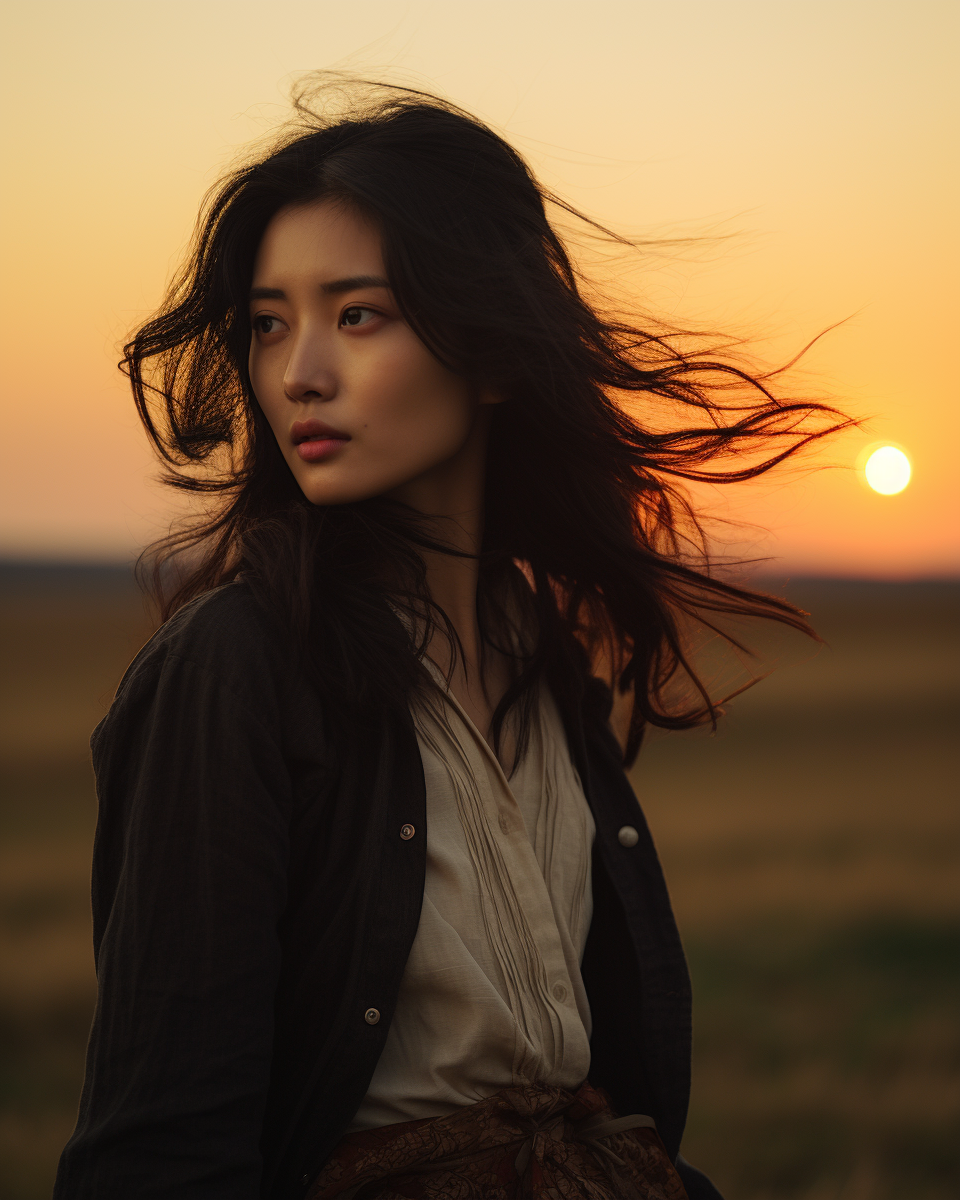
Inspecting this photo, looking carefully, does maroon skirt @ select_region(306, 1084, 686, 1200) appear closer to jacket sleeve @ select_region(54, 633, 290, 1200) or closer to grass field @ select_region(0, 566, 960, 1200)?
jacket sleeve @ select_region(54, 633, 290, 1200)

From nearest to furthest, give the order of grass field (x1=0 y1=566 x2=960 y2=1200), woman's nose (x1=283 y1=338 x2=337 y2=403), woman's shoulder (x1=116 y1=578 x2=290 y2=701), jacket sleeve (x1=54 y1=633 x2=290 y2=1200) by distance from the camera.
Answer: jacket sleeve (x1=54 y1=633 x2=290 y2=1200) → woman's shoulder (x1=116 y1=578 x2=290 y2=701) → woman's nose (x1=283 y1=338 x2=337 y2=403) → grass field (x1=0 y1=566 x2=960 y2=1200)

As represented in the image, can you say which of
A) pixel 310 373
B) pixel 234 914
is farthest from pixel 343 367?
pixel 234 914

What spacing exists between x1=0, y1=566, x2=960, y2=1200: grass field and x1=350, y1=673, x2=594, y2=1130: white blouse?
0.80m

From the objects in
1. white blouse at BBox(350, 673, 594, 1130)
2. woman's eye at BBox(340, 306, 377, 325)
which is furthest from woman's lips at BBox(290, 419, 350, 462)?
white blouse at BBox(350, 673, 594, 1130)

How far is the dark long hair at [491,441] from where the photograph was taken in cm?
206

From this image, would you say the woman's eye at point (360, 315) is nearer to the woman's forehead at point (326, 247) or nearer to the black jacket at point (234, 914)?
the woman's forehead at point (326, 247)

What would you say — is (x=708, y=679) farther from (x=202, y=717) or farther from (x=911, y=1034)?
(x=911, y=1034)

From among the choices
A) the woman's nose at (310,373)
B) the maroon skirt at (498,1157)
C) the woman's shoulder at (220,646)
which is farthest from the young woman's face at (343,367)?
the maroon skirt at (498,1157)

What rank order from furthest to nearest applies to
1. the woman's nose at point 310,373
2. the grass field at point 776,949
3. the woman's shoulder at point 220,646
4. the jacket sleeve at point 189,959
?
the grass field at point 776,949
the woman's nose at point 310,373
the woman's shoulder at point 220,646
the jacket sleeve at point 189,959

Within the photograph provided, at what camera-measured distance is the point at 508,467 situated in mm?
2537

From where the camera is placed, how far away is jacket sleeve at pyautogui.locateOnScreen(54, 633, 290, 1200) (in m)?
1.53

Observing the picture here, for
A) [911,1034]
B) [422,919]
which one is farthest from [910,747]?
[422,919]

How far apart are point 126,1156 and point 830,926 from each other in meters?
8.48

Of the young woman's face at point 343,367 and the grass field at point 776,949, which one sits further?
the grass field at point 776,949
